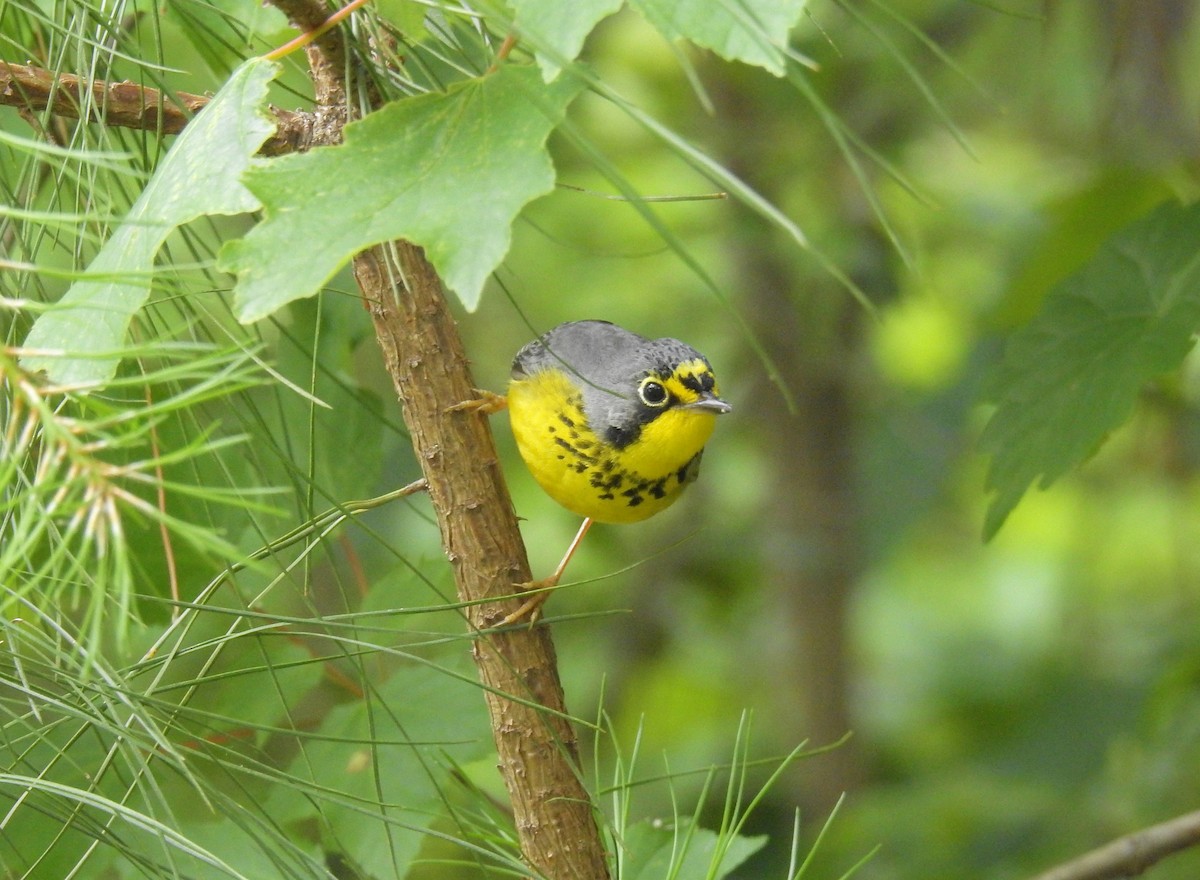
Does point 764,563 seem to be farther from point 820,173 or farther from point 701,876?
point 701,876

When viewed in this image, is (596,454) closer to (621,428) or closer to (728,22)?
(621,428)

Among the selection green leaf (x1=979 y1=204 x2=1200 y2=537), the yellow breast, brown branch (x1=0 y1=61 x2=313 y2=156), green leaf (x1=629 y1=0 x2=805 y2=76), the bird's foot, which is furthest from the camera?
the yellow breast

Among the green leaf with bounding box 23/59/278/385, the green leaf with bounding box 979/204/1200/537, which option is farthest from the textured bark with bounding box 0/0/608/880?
the green leaf with bounding box 979/204/1200/537

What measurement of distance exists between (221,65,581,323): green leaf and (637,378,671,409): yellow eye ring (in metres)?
1.43

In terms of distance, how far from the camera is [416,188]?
130 cm

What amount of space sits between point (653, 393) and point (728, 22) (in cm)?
156

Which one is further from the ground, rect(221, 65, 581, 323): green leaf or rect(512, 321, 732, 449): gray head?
rect(221, 65, 581, 323): green leaf

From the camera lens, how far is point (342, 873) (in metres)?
3.04

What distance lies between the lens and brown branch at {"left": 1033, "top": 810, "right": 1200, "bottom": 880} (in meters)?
2.14

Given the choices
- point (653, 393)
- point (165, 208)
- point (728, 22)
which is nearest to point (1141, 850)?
point (653, 393)

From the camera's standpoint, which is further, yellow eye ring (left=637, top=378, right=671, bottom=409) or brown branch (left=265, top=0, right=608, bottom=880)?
yellow eye ring (left=637, top=378, right=671, bottom=409)

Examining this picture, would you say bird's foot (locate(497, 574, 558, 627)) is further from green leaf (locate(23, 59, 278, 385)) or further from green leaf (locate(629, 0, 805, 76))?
green leaf (locate(629, 0, 805, 76))

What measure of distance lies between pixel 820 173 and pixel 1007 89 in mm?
1014

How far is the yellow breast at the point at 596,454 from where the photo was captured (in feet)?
8.81
